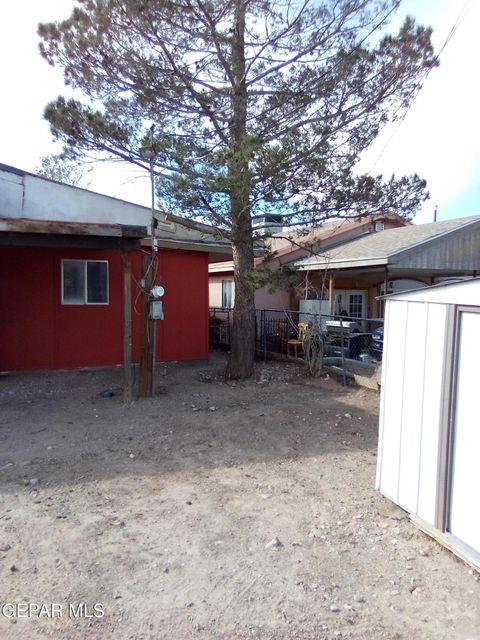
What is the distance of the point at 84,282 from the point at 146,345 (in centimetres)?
315

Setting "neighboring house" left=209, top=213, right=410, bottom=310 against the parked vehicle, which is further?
"neighboring house" left=209, top=213, right=410, bottom=310

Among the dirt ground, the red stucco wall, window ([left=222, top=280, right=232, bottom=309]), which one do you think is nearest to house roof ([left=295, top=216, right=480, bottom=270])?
window ([left=222, top=280, right=232, bottom=309])

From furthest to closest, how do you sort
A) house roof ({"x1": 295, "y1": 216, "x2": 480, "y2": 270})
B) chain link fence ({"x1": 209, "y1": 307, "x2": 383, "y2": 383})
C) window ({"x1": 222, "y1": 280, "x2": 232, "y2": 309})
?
window ({"x1": 222, "y1": 280, "x2": 232, "y2": 309})
house roof ({"x1": 295, "y1": 216, "x2": 480, "y2": 270})
chain link fence ({"x1": 209, "y1": 307, "x2": 383, "y2": 383})

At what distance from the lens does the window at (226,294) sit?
16375mm

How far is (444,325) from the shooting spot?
308 centimetres

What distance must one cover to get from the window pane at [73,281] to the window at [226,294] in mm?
7136

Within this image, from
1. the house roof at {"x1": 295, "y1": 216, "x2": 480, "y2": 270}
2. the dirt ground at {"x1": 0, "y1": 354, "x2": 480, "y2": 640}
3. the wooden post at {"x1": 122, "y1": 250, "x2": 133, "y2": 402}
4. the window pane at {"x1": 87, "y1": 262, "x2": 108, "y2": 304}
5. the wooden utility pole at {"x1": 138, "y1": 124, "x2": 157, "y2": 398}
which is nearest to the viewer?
the dirt ground at {"x1": 0, "y1": 354, "x2": 480, "y2": 640}

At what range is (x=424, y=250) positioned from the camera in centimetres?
1232

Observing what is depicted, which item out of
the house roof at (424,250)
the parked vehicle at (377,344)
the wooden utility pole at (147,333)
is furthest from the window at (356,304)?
the wooden utility pole at (147,333)

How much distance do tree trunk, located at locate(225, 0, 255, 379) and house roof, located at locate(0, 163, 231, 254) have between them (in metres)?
1.30

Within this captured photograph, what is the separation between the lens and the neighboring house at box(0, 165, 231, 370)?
9.27 metres

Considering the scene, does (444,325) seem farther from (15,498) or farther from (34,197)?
(34,197)

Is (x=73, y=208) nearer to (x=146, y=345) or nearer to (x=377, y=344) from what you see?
(x=146, y=345)

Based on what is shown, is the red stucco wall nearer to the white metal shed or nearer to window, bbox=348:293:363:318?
the white metal shed
